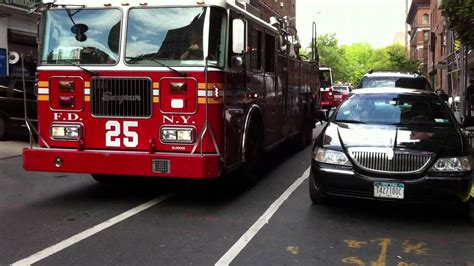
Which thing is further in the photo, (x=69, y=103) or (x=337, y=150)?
(x=69, y=103)

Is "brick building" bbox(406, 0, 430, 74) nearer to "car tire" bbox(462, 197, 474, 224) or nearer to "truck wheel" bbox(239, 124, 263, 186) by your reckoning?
"truck wheel" bbox(239, 124, 263, 186)

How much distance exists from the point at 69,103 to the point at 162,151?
54.6 inches

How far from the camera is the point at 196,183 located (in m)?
8.84

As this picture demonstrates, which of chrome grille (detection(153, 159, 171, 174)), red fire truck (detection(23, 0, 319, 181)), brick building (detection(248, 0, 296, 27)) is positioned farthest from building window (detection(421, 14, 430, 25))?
chrome grille (detection(153, 159, 171, 174))

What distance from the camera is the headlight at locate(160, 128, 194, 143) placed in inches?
271

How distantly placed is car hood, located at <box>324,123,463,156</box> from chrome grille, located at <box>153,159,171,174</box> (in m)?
1.92

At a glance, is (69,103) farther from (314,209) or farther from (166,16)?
(314,209)

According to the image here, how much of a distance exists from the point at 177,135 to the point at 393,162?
2.58 metres

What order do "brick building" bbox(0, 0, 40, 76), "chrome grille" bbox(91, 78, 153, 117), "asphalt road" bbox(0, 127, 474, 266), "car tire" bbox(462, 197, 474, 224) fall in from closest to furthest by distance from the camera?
"asphalt road" bbox(0, 127, 474, 266), "car tire" bbox(462, 197, 474, 224), "chrome grille" bbox(91, 78, 153, 117), "brick building" bbox(0, 0, 40, 76)

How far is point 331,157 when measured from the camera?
6.55 meters

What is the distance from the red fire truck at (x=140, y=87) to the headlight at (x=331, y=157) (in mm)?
1201

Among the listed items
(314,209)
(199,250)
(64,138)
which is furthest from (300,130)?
(199,250)

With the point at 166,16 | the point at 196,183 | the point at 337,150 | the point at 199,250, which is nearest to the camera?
the point at 199,250

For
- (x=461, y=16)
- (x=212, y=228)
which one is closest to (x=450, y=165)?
(x=212, y=228)
